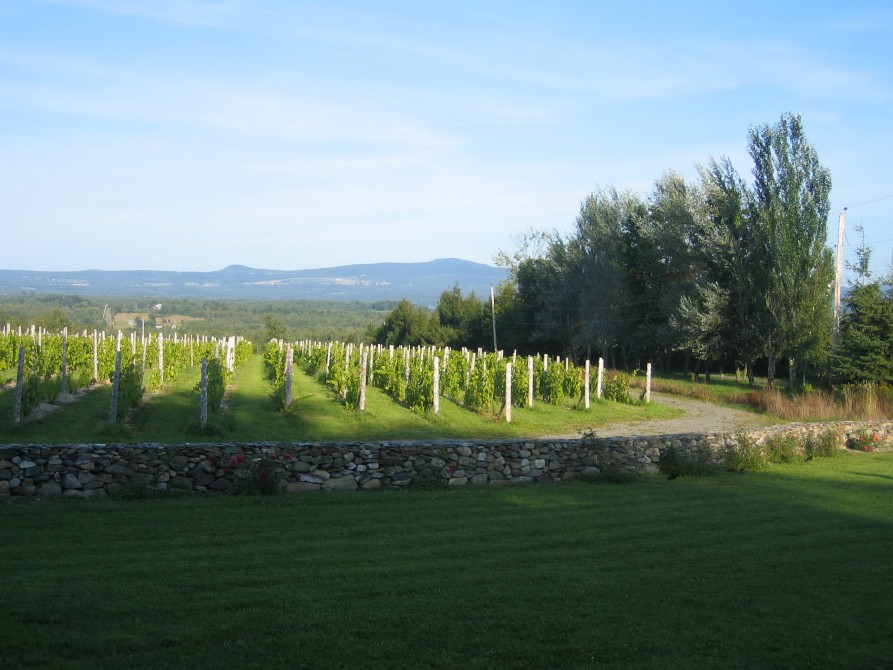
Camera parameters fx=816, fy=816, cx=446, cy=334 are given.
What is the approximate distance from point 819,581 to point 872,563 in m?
1.05

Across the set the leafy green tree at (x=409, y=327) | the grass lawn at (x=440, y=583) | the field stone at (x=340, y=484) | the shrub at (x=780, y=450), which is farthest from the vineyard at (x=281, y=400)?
the leafy green tree at (x=409, y=327)

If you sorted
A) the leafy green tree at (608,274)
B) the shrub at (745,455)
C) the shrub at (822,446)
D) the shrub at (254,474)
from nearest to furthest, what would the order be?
the shrub at (254,474) < the shrub at (745,455) < the shrub at (822,446) < the leafy green tree at (608,274)

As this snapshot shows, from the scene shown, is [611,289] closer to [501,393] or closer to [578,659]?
[501,393]

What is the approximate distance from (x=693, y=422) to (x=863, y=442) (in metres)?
7.12

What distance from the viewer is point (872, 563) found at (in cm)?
743

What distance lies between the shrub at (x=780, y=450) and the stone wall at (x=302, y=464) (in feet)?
9.62

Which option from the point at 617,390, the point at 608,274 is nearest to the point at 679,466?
the point at 617,390

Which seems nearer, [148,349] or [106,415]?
[106,415]

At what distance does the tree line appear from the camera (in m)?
32.6

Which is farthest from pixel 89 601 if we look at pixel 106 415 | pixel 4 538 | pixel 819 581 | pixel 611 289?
pixel 611 289

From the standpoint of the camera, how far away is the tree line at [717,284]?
32.6m

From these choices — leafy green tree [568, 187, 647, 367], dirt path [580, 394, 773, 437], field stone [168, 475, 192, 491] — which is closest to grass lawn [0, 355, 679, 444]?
dirt path [580, 394, 773, 437]

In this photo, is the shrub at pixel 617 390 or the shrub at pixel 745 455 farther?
the shrub at pixel 617 390

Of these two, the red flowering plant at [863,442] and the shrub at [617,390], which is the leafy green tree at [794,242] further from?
the red flowering plant at [863,442]
